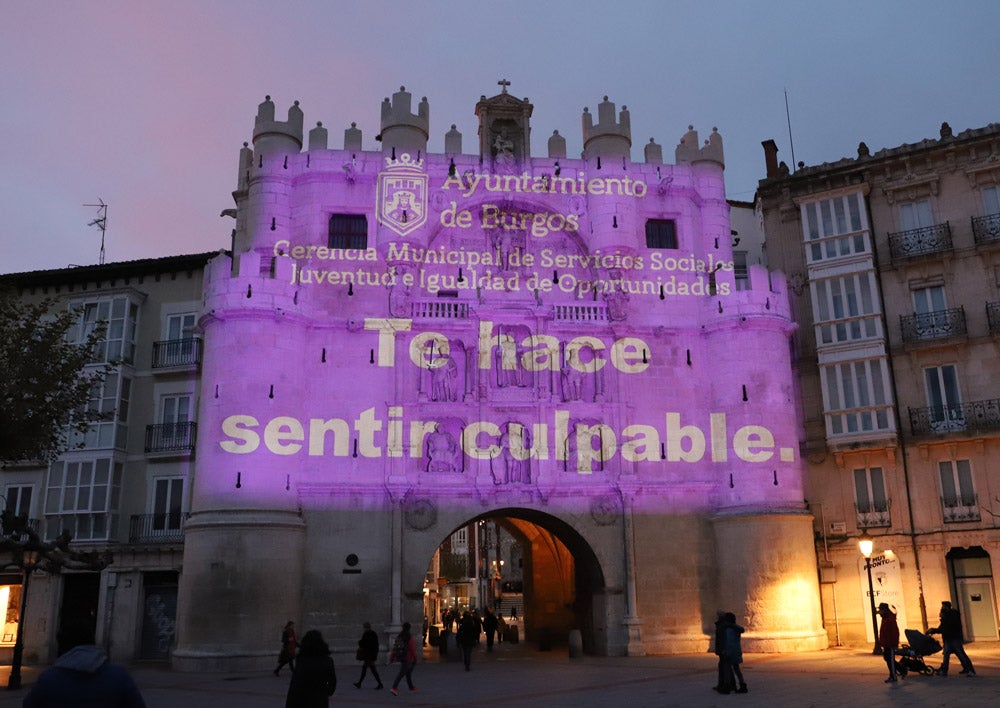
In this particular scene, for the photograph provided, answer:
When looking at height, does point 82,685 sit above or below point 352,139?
below

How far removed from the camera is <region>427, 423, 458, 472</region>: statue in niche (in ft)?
107

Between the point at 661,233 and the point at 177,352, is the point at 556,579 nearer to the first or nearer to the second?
the point at 661,233

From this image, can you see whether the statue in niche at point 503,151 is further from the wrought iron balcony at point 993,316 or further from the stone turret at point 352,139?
the wrought iron balcony at point 993,316

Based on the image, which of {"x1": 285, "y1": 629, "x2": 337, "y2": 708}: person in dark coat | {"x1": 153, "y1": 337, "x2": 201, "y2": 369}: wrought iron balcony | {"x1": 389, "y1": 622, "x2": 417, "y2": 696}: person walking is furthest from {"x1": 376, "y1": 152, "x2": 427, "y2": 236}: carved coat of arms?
{"x1": 285, "y1": 629, "x2": 337, "y2": 708}: person in dark coat

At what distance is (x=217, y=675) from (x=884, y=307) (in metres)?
27.3

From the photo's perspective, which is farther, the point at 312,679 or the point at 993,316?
the point at 993,316

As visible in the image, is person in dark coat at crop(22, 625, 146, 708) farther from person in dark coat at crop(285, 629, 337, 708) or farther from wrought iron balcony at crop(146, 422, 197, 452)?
wrought iron balcony at crop(146, 422, 197, 452)

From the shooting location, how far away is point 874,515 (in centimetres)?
3409

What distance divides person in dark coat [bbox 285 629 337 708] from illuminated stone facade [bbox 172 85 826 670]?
803 inches

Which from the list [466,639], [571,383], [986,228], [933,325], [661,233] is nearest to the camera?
[466,639]

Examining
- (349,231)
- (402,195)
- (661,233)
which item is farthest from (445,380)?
(661,233)

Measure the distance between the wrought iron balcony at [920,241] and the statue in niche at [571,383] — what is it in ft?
43.8

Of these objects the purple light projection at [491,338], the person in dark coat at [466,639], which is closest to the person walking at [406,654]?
the person in dark coat at [466,639]

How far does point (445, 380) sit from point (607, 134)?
482 inches
